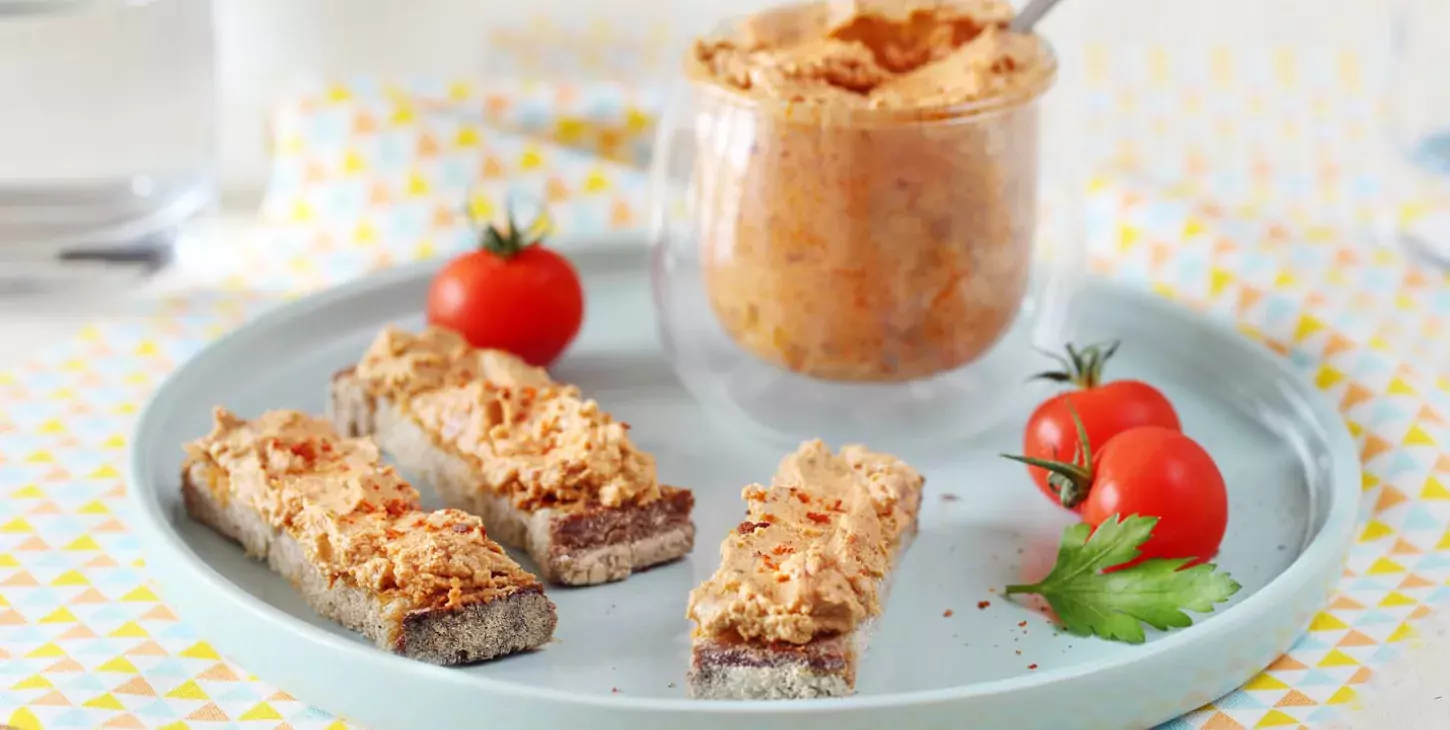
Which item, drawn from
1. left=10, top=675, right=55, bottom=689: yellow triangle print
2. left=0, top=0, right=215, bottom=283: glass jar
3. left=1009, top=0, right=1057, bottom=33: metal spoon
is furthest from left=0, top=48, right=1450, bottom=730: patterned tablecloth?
left=1009, top=0, right=1057, bottom=33: metal spoon

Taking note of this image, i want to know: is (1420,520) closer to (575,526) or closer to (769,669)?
(769,669)

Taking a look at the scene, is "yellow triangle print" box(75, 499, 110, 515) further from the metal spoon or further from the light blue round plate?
the metal spoon

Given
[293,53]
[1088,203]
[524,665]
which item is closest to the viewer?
[524,665]

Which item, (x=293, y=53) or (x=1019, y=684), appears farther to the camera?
(x=293, y=53)

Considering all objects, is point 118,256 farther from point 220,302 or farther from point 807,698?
point 807,698

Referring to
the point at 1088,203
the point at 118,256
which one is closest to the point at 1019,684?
the point at 1088,203

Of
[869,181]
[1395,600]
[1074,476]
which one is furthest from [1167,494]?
[869,181]
